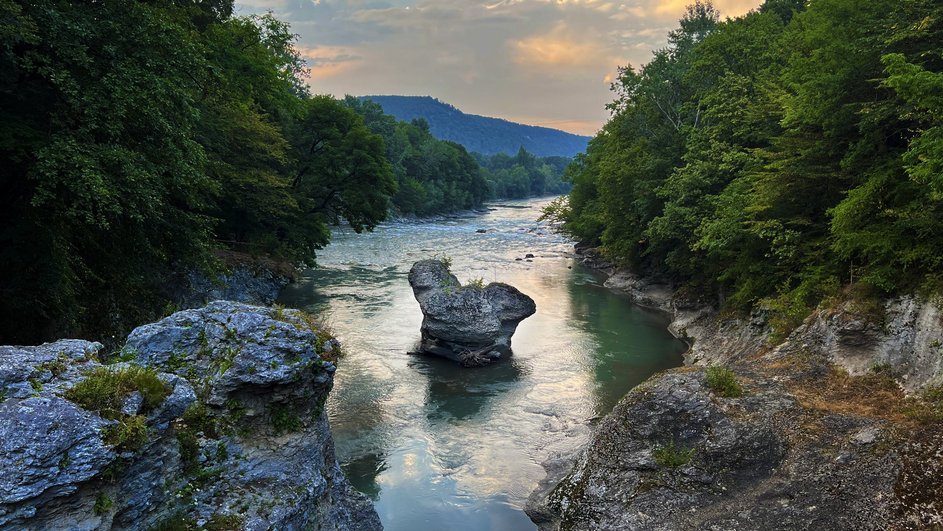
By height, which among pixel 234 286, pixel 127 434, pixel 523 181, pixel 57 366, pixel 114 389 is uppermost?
pixel 523 181

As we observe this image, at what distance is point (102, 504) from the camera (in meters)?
5.61

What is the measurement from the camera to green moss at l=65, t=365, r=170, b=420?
570 centimetres

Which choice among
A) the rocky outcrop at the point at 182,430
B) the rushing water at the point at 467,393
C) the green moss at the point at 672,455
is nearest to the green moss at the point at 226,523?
the rocky outcrop at the point at 182,430

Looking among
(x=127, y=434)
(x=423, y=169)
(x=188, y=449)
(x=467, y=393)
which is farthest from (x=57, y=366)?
(x=423, y=169)

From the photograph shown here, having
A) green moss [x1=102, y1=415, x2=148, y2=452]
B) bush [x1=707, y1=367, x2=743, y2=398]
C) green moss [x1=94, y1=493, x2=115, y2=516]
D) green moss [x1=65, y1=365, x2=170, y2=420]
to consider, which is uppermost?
green moss [x1=65, y1=365, x2=170, y2=420]

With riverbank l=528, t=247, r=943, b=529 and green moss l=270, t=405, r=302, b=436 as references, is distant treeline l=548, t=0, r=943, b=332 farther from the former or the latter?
green moss l=270, t=405, r=302, b=436

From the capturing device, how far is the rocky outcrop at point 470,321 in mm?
21828

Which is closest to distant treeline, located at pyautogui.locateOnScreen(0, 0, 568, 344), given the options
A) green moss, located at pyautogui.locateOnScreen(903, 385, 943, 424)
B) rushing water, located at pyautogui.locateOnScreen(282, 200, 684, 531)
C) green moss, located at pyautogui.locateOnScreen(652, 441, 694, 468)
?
rushing water, located at pyautogui.locateOnScreen(282, 200, 684, 531)

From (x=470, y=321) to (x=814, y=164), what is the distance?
43.5ft

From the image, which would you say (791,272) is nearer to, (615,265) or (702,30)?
(615,265)

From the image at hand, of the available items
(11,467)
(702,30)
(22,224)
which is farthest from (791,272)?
(702,30)

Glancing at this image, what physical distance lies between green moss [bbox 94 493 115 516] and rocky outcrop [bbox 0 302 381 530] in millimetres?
12

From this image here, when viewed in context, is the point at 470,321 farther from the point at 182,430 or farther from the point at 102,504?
the point at 102,504

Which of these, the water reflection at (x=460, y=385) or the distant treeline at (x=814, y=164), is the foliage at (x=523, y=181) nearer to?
the distant treeline at (x=814, y=164)
